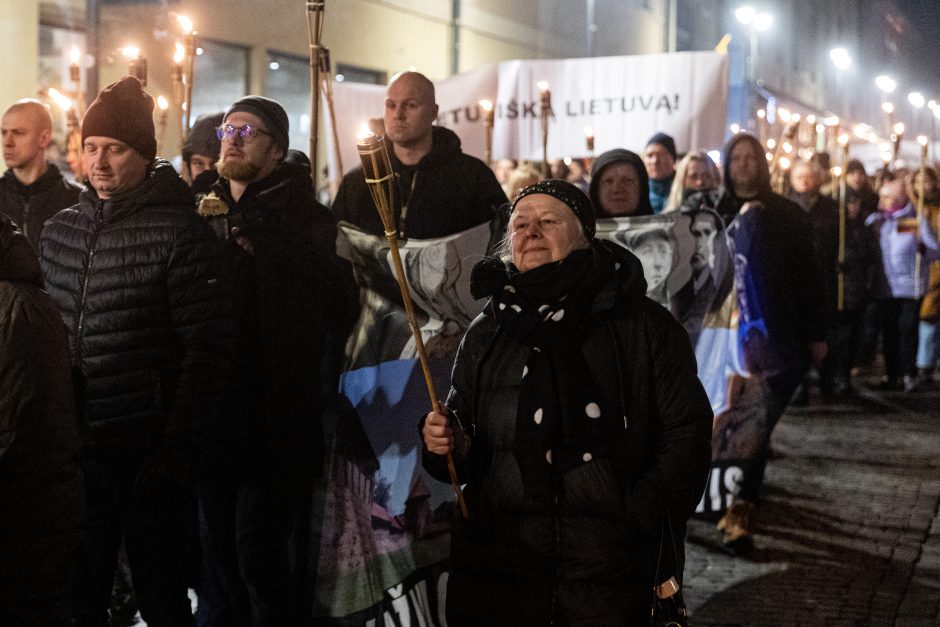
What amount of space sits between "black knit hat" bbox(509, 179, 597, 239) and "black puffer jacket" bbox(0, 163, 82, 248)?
3.30 meters

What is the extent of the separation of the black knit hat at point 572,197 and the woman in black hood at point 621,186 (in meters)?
3.00

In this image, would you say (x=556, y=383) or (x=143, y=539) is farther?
(x=143, y=539)

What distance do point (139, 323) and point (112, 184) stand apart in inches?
19.3

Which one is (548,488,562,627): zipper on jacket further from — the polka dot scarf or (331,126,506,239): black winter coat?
(331,126,506,239): black winter coat

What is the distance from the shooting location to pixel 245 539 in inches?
199

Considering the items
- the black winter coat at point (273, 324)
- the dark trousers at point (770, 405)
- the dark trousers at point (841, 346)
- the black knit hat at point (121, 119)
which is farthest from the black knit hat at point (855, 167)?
the black knit hat at point (121, 119)

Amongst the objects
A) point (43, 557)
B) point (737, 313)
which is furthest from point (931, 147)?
point (43, 557)

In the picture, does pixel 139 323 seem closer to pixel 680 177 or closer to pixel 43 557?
pixel 43 557

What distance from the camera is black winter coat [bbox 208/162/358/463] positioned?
507 cm

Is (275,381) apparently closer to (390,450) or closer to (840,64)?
(390,450)

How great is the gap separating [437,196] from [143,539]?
2009mm

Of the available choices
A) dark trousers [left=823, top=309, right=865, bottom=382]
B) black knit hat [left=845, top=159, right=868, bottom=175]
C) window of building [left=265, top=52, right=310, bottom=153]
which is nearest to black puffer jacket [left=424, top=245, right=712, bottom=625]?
dark trousers [left=823, top=309, right=865, bottom=382]

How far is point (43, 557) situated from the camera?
3670mm

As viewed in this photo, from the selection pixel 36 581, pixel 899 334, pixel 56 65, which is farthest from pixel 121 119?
pixel 899 334
